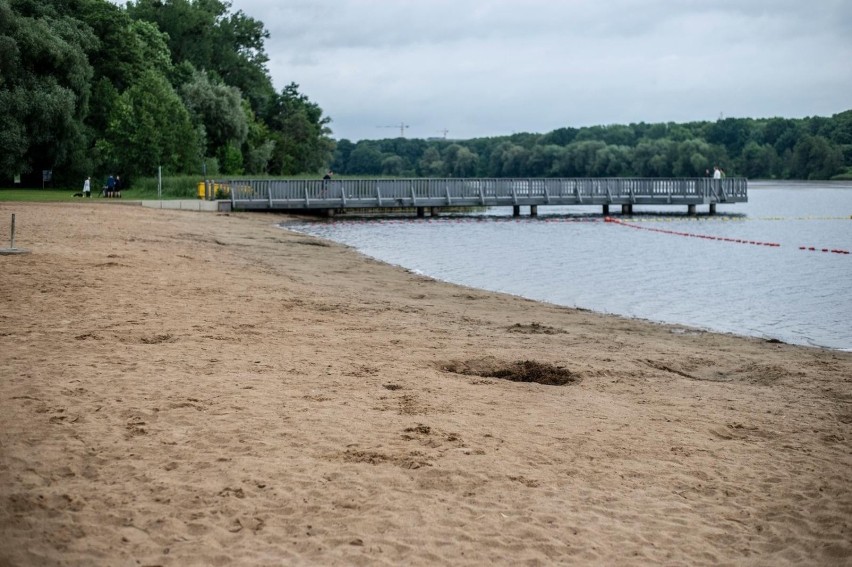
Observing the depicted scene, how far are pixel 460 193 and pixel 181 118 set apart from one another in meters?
18.1

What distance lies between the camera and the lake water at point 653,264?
17.3 meters

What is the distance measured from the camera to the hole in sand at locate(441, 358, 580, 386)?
9.65 metres

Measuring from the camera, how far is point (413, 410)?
7.90 metres

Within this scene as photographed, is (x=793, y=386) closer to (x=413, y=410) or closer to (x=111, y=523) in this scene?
(x=413, y=410)

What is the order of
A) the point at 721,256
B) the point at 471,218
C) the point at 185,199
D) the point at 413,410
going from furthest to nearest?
the point at 471,218
the point at 185,199
the point at 721,256
the point at 413,410

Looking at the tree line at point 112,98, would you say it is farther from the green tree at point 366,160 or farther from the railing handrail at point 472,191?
the green tree at point 366,160

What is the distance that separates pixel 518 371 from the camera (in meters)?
9.94

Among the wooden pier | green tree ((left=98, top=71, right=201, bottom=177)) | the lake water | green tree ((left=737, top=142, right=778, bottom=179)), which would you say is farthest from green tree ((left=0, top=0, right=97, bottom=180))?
green tree ((left=737, top=142, right=778, bottom=179))

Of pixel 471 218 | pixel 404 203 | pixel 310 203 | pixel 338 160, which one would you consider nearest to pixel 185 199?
pixel 310 203

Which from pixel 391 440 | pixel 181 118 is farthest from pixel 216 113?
pixel 391 440

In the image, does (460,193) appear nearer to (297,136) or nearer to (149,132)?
(149,132)

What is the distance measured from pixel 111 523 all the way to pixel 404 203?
4634 cm

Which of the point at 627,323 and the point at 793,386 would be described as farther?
the point at 627,323

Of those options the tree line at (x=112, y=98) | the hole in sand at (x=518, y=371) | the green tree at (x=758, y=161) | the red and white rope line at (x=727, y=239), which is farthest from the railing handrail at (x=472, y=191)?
the green tree at (x=758, y=161)
